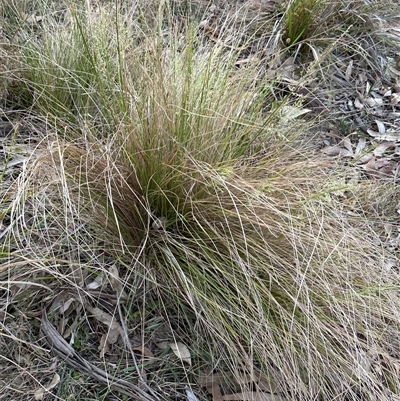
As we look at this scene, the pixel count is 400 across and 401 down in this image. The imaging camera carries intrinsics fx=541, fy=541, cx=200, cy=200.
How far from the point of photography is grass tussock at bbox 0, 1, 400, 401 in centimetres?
176

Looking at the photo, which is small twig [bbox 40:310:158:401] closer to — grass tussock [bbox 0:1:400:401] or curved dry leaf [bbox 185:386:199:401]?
grass tussock [bbox 0:1:400:401]

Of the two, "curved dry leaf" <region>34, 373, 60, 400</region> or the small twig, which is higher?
the small twig

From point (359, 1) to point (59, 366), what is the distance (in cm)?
264

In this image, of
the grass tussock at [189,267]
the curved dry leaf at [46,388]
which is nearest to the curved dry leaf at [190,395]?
the grass tussock at [189,267]

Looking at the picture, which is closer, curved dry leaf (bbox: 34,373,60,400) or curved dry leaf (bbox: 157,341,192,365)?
curved dry leaf (bbox: 34,373,60,400)

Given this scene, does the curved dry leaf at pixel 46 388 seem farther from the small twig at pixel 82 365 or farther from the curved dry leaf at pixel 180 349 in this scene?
the curved dry leaf at pixel 180 349

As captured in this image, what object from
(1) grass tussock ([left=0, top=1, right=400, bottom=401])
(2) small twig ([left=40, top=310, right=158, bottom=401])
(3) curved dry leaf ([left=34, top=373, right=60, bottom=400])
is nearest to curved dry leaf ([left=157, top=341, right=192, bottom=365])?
(1) grass tussock ([left=0, top=1, right=400, bottom=401])

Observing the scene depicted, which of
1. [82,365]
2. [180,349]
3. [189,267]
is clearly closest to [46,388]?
[82,365]

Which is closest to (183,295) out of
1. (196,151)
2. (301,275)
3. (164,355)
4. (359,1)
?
(164,355)

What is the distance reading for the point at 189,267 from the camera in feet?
5.99

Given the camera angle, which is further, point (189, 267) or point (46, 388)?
point (189, 267)

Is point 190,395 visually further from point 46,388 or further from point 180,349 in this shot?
point 46,388

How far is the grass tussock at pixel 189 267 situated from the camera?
1762 millimetres

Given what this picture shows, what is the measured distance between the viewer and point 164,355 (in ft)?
6.04
